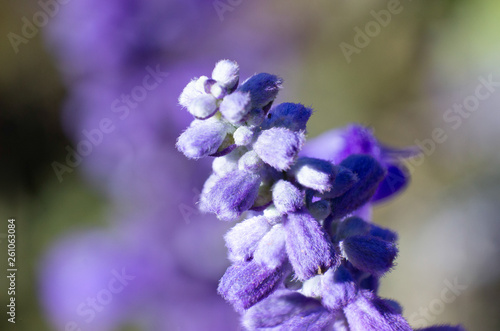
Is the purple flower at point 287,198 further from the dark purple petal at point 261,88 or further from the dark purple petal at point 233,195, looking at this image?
the dark purple petal at point 261,88

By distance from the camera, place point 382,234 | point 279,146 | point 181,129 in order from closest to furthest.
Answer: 1. point 279,146
2. point 382,234
3. point 181,129

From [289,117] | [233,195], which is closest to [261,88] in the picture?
[289,117]

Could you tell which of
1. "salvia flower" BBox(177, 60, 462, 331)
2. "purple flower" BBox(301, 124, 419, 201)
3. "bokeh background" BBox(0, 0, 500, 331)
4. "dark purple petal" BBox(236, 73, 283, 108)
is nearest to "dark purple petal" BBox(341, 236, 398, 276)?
"salvia flower" BBox(177, 60, 462, 331)

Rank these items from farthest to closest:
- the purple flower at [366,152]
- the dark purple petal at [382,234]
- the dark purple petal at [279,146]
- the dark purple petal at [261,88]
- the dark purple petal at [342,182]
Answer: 1. the purple flower at [366,152]
2. the dark purple petal at [382,234]
3. the dark purple petal at [342,182]
4. the dark purple petal at [261,88]
5. the dark purple petal at [279,146]

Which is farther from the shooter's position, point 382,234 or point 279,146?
point 382,234

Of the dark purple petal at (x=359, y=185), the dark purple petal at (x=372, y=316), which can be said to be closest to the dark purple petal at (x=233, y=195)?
the dark purple petal at (x=359, y=185)

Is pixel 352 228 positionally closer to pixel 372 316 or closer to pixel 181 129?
pixel 372 316

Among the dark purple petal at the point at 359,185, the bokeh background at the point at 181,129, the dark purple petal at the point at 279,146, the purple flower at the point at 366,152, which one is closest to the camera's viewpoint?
the dark purple petal at the point at 279,146

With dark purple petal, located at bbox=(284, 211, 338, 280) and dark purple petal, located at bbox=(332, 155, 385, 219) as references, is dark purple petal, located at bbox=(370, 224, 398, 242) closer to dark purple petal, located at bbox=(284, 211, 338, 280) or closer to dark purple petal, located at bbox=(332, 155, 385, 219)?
dark purple petal, located at bbox=(332, 155, 385, 219)
